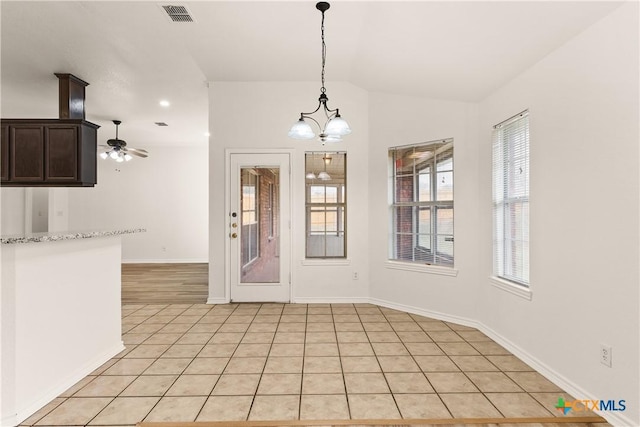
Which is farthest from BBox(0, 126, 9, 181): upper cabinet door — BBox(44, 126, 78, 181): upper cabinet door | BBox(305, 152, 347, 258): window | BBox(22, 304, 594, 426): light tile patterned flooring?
BBox(305, 152, 347, 258): window

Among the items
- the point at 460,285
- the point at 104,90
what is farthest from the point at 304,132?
the point at 104,90

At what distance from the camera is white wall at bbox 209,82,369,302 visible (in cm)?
459

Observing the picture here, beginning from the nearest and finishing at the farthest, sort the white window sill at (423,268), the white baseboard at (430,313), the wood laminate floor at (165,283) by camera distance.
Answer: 1. the white baseboard at (430,313)
2. the white window sill at (423,268)
3. the wood laminate floor at (165,283)

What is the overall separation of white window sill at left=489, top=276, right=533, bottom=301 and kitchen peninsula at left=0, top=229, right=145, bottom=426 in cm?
347

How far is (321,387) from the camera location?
238cm

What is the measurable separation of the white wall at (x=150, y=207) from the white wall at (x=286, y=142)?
4.01m

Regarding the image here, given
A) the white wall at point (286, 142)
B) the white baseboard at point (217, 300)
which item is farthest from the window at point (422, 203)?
the white baseboard at point (217, 300)

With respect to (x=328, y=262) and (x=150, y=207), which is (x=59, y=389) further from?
(x=150, y=207)

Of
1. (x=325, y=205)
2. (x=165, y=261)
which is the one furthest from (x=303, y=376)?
(x=165, y=261)

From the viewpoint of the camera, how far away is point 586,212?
7.30 feet

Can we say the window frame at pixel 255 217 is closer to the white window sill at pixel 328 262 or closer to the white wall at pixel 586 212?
the white window sill at pixel 328 262

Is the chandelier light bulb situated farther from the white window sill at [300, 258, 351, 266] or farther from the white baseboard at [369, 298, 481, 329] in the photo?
the white baseboard at [369, 298, 481, 329]

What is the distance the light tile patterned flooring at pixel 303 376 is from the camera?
2.10 m

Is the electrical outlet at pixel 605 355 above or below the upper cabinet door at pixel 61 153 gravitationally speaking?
below
